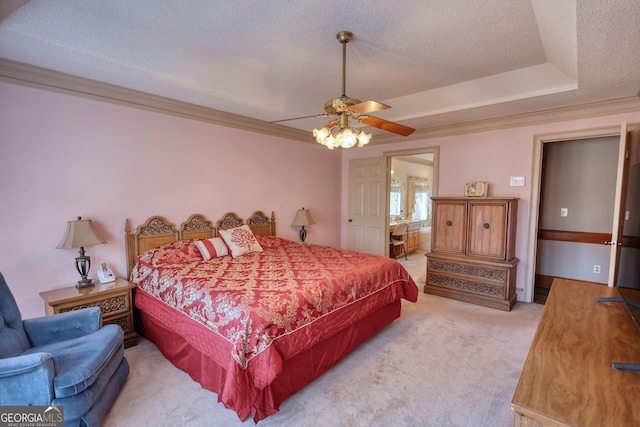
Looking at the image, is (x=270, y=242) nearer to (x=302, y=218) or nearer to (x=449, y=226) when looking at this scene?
(x=302, y=218)

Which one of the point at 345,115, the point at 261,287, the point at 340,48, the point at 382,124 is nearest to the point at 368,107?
the point at 345,115

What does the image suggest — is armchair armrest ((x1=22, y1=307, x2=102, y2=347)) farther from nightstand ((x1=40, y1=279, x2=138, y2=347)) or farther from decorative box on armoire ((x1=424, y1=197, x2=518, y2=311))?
decorative box on armoire ((x1=424, y1=197, x2=518, y2=311))

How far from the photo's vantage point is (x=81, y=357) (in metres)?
1.80

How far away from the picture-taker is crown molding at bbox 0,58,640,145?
2535mm

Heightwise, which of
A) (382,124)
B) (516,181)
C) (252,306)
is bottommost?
(252,306)

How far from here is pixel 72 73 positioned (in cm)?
263

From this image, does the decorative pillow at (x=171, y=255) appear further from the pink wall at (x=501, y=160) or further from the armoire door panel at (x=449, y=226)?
the pink wall at (x=501, y=160)

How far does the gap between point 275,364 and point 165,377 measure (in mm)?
1168

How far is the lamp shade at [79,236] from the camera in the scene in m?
2.58

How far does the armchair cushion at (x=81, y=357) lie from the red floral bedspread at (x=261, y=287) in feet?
1.60

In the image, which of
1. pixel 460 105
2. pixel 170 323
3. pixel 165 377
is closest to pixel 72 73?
pixel 170 323

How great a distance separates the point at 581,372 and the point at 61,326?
3.01m

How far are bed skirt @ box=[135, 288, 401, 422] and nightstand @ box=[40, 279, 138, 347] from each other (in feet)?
0.38

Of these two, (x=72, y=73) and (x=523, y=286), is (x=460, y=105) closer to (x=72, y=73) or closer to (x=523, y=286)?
(x=523, y=286)
